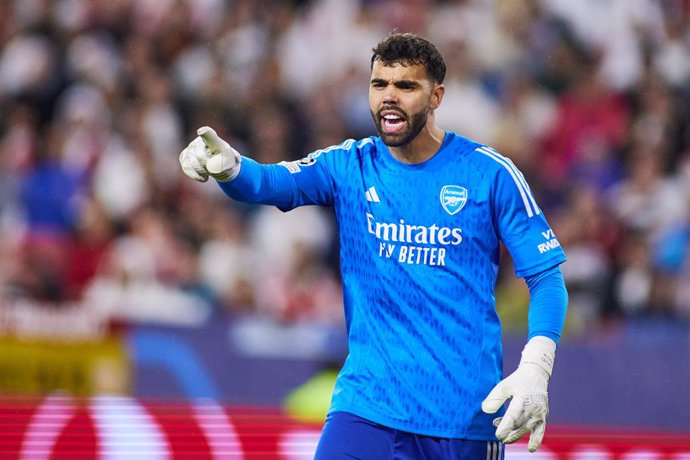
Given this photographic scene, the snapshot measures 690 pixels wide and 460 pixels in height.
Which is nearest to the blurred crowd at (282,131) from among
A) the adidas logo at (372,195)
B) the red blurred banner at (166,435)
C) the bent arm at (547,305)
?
the red blurred banner at (166,435)

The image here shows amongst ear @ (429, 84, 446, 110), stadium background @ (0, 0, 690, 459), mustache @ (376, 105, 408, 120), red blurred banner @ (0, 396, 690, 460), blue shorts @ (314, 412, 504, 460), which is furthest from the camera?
stadium background @ (0, 0, 690, 459)

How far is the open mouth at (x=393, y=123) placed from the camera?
4.63 meters

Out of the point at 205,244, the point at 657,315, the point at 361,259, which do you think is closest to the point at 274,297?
the point at 205,244

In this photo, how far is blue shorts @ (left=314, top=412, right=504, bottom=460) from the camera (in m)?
4.49

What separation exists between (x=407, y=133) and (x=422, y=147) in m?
0.14

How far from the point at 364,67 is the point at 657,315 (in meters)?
3.99

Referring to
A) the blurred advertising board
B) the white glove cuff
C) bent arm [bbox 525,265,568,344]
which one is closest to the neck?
bent arm [bbox 525,265,568,344]

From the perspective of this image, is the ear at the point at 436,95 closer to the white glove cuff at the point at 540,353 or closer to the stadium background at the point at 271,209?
the white glove cuff at the point at 540,353

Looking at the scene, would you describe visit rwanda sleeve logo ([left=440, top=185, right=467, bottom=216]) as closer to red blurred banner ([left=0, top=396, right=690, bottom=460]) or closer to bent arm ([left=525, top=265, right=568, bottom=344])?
bent arm ([left=525, top=265, right=568, bottom=344])

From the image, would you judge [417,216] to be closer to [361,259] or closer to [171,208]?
[361,259]

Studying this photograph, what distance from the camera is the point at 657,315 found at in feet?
36.3

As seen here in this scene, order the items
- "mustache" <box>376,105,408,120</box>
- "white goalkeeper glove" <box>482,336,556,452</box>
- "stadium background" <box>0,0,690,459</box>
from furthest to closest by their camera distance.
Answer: "stadium background" <box>0,0,690,459</box>, "mustache" <box>376,105,408,120</box>, "white goalkeeper glove" <box>482,336,556,452</box>

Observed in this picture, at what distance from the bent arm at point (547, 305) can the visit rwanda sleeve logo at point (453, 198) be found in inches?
15.1

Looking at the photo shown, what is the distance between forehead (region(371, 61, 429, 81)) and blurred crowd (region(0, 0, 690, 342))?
512 cm
